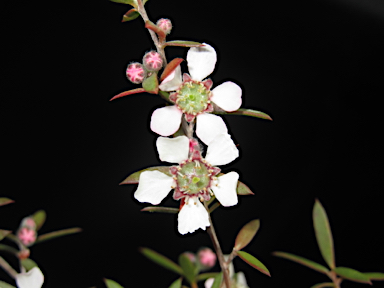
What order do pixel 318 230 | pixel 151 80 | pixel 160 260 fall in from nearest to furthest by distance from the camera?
pixel 151 80, pixel 318 230, pixel 160 260

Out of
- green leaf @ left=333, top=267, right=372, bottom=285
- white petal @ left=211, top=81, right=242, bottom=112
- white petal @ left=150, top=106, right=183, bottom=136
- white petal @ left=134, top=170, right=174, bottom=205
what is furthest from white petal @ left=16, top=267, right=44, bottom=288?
green leaf @ left=333, top=267, right=372, bottom=285

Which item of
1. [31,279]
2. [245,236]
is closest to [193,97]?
[245,236]

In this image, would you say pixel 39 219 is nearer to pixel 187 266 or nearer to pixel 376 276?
pixel 187 266

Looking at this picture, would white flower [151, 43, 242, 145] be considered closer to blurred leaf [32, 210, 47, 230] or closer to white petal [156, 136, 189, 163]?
white petal [156, 136, 189, 163]

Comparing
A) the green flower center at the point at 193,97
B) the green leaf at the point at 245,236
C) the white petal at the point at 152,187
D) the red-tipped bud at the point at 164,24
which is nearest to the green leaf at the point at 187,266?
the green leaf at the point at 245,236

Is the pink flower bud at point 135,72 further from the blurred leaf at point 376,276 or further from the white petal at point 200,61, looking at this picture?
the blurred leaf at point 376,276

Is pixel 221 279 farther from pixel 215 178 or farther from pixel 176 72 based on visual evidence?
pixel 176 72

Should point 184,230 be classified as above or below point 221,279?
above

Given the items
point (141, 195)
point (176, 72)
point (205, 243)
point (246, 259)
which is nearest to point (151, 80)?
point (176, 72)
